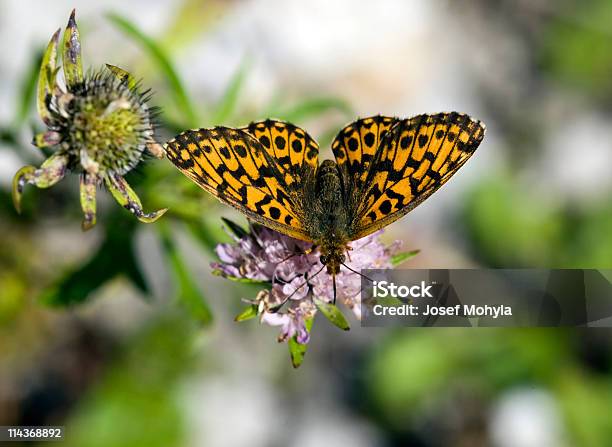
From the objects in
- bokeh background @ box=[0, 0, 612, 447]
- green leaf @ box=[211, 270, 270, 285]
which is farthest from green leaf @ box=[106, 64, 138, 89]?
green leaf @ box=[211, 270, 270, 285]

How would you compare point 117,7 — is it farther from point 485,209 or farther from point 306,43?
point 485,209

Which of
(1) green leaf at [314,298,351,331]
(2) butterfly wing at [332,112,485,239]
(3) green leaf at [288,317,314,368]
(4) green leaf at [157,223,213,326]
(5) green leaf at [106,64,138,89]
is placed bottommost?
(3) green leaf at [288,317,314,368]

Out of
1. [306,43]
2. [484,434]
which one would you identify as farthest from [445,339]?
[306,43]

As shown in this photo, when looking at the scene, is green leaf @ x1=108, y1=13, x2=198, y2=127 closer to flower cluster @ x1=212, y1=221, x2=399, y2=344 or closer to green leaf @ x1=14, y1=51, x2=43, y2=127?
green leaf @ x1=14, y1=51, x2=43, y2=127

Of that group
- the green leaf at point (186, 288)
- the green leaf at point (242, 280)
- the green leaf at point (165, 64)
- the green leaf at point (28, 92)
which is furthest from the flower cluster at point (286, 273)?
the green leaf at point (28, 92)

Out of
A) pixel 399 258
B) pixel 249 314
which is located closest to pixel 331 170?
pixel 399 258
